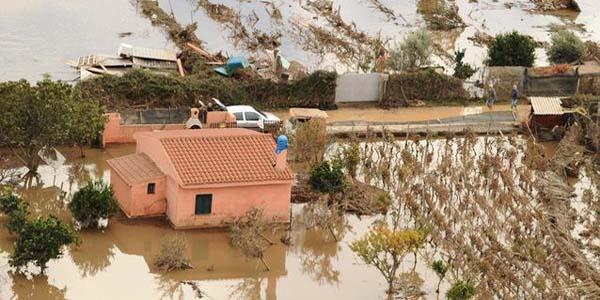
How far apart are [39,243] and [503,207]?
11.4m

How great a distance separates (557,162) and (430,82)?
7.09 m

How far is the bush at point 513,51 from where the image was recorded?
39000 mm

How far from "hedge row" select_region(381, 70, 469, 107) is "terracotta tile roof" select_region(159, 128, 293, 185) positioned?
9.69 metres

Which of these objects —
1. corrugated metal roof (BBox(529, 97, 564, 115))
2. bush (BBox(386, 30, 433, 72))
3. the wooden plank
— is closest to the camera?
corrugated metal roof (BBox(529, 97, 564, 115))

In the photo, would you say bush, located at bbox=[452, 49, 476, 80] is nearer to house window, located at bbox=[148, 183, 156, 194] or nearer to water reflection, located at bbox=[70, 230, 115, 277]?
house window, located at bbox=[148, 183, 156, 194]

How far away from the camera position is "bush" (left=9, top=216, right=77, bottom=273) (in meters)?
22.7

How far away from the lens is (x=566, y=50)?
40312 millimetres

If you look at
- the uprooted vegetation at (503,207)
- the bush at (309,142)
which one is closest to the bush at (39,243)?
the uprooted vegetation at (503,207)

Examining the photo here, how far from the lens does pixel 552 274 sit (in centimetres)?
2375

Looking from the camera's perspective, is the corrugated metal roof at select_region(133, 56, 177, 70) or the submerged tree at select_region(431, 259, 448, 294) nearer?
the submerged tree at select_region(431, 259, 448, 294)

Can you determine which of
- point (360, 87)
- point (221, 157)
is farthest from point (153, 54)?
point (221, 157)

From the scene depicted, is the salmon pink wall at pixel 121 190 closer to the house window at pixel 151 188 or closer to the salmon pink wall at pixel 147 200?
the salmon pink wall at pixel 147 200

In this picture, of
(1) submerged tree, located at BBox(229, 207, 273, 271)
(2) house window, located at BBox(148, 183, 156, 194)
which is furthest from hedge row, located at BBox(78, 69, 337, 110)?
(1) submerged tree, located at BBox(229, 207, 273, 271)

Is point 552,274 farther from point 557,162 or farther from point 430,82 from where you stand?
point 430,82
